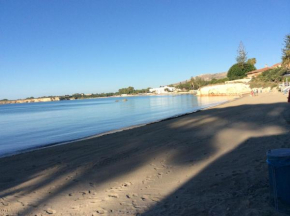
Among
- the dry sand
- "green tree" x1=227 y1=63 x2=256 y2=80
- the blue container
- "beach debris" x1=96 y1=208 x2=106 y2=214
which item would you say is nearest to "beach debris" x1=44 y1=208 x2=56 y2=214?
the dry sand

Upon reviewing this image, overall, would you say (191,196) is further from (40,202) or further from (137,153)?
(137,153)

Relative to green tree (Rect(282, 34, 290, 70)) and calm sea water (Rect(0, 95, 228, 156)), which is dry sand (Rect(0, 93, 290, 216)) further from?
green tree (Rect(282, 34, 290, 70))

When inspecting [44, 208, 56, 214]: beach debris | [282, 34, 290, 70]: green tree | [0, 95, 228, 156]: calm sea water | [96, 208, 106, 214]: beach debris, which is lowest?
[0, 95, 228, 156]: calm sea water

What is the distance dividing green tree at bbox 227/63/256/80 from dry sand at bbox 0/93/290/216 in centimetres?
8527

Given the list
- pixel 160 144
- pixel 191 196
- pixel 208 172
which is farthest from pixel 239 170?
pixel 160 144

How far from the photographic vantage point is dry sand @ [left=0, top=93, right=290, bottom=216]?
3963mm

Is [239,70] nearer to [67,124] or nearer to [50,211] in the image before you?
[67,124]

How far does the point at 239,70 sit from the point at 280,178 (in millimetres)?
92527

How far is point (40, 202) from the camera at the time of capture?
15.6 feet

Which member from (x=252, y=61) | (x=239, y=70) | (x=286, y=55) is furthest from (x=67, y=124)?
(x=252, y=61)

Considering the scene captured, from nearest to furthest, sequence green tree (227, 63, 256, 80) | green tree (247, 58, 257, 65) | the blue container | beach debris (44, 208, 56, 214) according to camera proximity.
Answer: the blue container
beach debris (44, 208, 56, 214)
green tree (227, 63, 256, 80)
green tree (247, 58, 257, 65)

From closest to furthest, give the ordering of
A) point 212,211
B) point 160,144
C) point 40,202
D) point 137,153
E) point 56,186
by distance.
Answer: point 212,211, point 40,202, point 56,186, point 137,153, point 160,144

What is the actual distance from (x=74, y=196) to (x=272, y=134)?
6960 mm

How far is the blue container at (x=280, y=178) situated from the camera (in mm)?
3168
